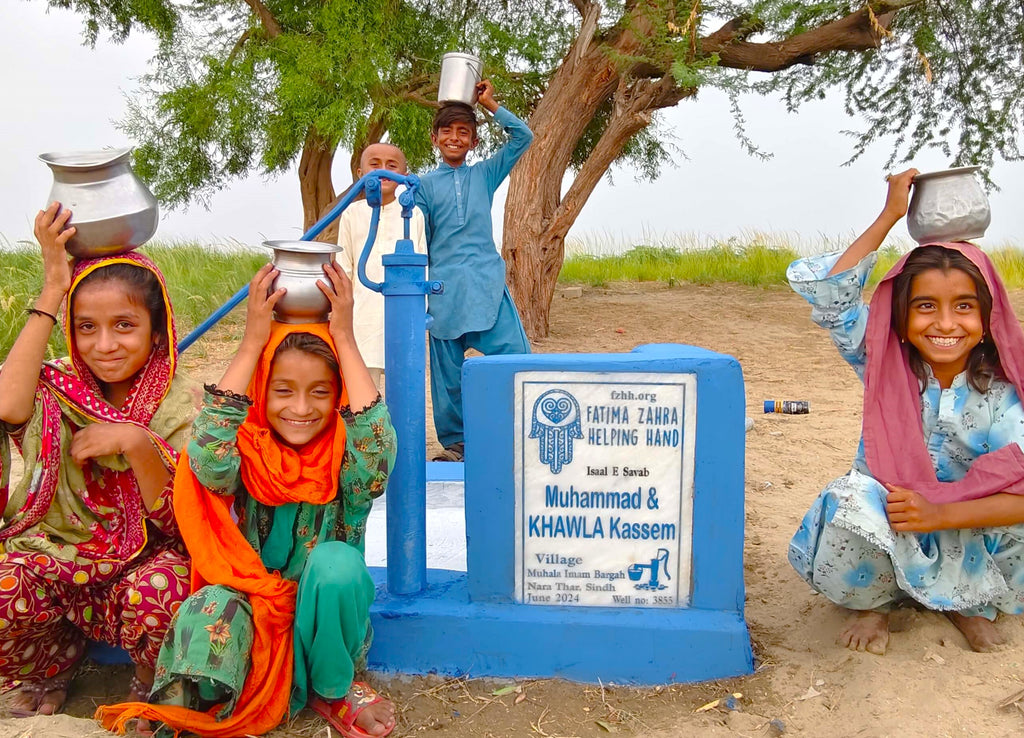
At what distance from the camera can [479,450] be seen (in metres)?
2.45

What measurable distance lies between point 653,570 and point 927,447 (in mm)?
866

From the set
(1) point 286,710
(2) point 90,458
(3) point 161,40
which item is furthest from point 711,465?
(3) point 161,40

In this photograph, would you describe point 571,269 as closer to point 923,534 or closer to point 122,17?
point 122,17

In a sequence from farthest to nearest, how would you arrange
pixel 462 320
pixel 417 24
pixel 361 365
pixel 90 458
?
pixel 417 24, pixel 462 320, pixel 90 458, pixel 361 365

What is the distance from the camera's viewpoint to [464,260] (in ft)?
13.6

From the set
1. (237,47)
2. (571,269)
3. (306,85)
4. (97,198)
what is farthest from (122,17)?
(97,198)

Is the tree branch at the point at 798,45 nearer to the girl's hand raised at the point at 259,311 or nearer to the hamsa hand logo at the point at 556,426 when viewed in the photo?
the hamsa hand logo at the point at 556,426

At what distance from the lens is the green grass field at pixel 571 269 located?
8242 mm

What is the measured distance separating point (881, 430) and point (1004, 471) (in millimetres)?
320

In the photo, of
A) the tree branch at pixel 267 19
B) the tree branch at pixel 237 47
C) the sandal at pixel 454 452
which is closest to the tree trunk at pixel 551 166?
the tree branch at pixel 267 19

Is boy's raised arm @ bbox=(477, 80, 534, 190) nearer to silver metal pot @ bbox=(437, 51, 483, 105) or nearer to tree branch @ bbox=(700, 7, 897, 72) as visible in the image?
silver metal pot @ bbox=(437, 51, 483, 105)

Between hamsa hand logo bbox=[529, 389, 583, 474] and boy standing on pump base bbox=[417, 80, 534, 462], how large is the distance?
1.67 meters

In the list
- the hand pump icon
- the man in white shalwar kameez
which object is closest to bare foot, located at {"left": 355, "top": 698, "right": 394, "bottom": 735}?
the hand pump icon

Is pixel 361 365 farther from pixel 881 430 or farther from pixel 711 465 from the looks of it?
pixel 881 430
